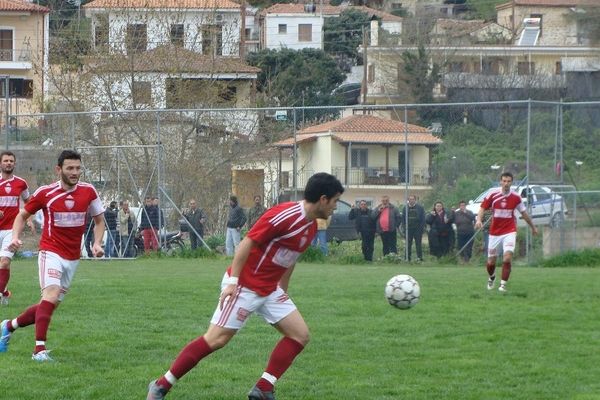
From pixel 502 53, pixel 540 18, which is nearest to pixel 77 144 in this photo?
pixel 502 53

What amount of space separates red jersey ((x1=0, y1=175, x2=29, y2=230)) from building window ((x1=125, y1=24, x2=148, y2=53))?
848 inches

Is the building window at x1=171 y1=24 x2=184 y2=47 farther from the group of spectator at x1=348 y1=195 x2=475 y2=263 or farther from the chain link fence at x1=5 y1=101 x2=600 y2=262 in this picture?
the group of spectator at x1=348 y1=195 x2=475 y2=263

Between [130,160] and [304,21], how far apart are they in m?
50.3

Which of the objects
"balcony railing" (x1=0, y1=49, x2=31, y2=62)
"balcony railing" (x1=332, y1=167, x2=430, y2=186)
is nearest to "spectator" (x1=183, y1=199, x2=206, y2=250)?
"balcony railing" (x1=332, y1=167, x2=430, y2=186)

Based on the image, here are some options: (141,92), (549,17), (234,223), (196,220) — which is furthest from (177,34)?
(549,17)

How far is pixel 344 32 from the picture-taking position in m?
75.3

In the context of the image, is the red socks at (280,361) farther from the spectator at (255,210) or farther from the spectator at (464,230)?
the spectator at (255,210)

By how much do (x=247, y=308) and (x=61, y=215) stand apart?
3.19 metres

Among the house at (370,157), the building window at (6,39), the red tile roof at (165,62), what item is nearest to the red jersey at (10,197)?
the house at (370,157)

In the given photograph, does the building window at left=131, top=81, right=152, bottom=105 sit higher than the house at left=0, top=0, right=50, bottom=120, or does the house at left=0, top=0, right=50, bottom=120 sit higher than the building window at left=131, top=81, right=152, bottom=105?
the house at left=0, top=0, right=50, bottom=120

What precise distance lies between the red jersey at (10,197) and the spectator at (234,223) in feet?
34.4

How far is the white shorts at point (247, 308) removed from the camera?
25.6ft

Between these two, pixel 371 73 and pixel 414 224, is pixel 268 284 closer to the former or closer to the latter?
pixel 414 224

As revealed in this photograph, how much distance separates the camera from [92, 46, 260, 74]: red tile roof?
36.0 m
